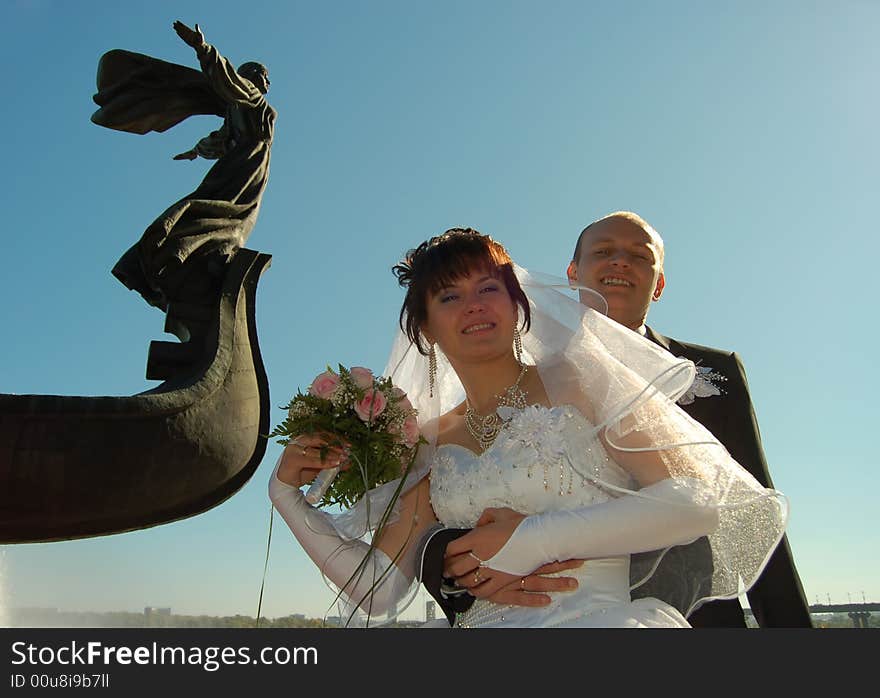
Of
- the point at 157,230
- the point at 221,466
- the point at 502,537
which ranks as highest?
the point at 157,230

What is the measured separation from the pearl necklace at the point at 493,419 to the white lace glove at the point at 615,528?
0.74 metres

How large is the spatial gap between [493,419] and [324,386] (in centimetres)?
87

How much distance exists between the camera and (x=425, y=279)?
13.4 feet

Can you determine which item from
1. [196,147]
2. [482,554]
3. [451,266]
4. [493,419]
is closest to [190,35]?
[196,147]

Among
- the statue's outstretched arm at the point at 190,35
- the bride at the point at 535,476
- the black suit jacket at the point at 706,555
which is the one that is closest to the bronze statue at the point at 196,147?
the statue's outstretched arm at the point at 190,35

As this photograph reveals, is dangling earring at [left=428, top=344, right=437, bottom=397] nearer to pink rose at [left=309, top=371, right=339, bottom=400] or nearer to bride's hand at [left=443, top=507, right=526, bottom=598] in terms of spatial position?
pink rose at [left=309, top=371, right=339, bottom=400]

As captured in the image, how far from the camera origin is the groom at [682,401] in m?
3.49

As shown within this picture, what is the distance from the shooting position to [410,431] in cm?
386

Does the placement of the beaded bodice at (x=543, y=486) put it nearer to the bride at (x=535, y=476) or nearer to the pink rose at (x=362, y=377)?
the bride at (x=535, y=476)

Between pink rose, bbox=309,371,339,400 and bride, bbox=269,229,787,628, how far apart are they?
225mm

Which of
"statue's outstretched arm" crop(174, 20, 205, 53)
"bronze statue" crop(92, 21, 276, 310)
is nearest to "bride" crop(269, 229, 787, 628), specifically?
"bronze statue" crop(92, 21, 276, 310)

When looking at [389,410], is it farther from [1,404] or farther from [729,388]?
[1,404]
